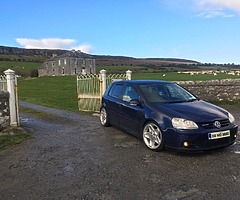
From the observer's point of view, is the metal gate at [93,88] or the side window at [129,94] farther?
the metal gate at [93,88]

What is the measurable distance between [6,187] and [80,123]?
16.5 feet

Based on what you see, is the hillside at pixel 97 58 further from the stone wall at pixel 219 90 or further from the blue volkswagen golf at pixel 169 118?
the blue volkswagen golf at pixel 169 118

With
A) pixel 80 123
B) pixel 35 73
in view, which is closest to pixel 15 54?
pixel 35 73

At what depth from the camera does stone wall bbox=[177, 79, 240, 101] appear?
43.7 ft

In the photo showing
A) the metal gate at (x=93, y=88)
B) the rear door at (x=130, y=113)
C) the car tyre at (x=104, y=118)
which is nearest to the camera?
the rear door at (x=130, y=113)

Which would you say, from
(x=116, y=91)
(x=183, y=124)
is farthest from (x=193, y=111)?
(x=116, y=91)

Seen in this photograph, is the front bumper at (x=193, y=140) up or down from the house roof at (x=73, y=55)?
down

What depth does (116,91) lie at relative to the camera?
7.69 m

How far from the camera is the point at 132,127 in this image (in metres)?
6.41

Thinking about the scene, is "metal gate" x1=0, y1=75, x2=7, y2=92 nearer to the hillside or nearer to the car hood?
the car hood

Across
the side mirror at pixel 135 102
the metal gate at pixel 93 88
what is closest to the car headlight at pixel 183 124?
the side mirror at pixel 135 102

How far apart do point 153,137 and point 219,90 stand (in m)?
9.16

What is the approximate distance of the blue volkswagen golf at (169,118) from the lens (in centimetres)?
504

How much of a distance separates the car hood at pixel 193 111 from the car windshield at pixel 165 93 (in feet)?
1.19
